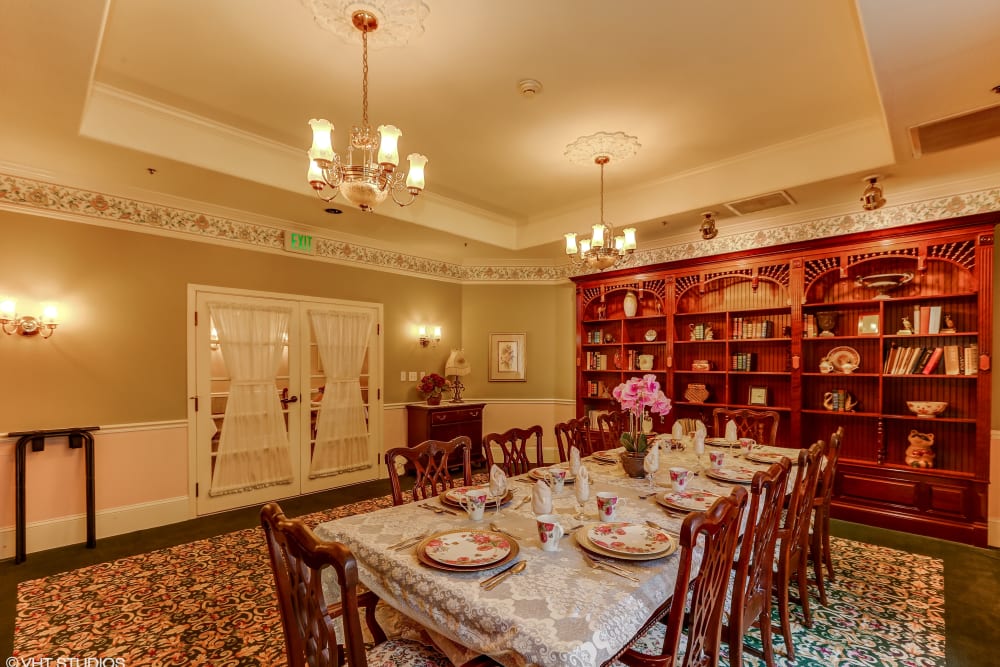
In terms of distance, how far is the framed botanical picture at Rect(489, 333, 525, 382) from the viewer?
21.2 ft

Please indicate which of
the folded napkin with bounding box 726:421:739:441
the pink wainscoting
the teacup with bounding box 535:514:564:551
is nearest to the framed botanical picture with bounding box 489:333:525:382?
the folded napkin with bounding box 726:421:739:441

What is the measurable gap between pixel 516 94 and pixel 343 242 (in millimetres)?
2892

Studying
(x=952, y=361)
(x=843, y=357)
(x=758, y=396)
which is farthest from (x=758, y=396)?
(x=952, y=361)

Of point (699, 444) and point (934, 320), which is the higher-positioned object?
point (934, 320)

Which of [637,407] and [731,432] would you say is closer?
[637,407]

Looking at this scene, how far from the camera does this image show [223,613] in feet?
8.46

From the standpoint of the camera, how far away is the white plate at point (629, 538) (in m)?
1.55

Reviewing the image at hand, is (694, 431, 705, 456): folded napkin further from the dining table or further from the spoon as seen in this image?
the spoon

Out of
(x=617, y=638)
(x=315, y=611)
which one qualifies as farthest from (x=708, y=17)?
(x=315, y=611)

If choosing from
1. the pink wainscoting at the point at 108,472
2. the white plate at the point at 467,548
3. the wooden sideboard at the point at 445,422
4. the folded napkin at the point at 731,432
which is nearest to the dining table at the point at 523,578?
the white plate at the point at 467,548

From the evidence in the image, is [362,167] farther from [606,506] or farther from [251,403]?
[251,403]

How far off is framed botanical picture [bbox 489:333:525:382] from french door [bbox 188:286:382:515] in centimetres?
165

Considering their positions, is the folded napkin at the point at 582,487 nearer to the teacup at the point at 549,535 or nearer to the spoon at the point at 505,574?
the teacup at the point at 549,535

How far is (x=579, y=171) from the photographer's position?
4242 millimetres
